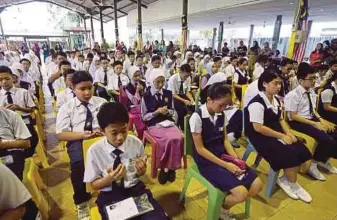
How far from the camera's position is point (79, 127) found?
1.94m

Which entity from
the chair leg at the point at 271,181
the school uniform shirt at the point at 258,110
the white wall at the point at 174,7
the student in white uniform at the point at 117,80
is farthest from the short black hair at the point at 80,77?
the white wall at the point at 174,7

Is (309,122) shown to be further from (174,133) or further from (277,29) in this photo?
(277,29)

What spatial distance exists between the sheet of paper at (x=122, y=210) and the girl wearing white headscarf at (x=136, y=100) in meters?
1.41

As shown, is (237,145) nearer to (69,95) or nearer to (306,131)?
(306,131)

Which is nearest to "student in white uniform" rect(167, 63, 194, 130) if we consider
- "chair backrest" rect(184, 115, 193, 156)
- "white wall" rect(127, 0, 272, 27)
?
"chair backrest" rect(184, 115, 193, 156)

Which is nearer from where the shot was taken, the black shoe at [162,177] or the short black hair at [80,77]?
the short black hair at [80,77]

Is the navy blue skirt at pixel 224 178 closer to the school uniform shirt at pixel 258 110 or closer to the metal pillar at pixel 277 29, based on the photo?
the school uniform shirt at pixel 258 110

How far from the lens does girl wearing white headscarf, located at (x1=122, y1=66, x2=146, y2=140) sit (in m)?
2.76

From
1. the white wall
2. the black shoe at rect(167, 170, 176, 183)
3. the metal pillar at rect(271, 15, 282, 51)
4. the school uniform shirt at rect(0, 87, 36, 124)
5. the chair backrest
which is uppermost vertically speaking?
the white wall

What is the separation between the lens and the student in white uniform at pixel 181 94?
11.3ft

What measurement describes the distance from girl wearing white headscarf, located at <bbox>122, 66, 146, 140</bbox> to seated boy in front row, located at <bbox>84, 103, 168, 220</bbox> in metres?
1.25

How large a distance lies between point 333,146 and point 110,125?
2.40 m

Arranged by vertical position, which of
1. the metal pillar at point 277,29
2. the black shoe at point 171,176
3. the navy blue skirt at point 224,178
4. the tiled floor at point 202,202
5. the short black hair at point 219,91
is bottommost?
the tiled floor at point 202,202

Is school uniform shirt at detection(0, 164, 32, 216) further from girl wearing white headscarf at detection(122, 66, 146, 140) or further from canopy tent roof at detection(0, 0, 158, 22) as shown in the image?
canopy tent roof at detection(0, 0, 158, 22)
